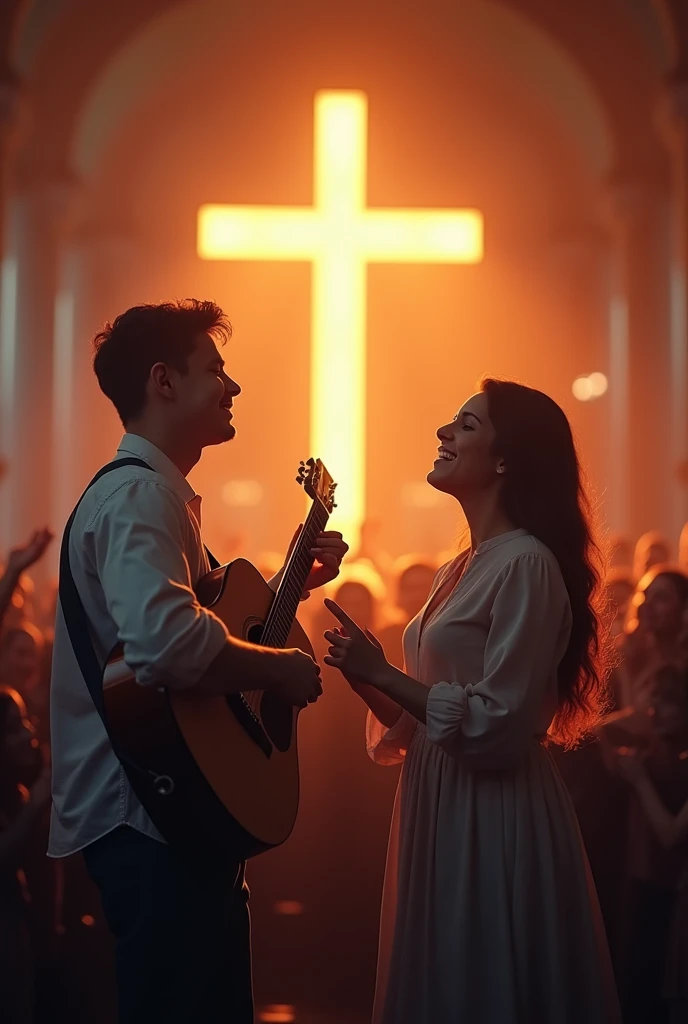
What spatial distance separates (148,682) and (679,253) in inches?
356

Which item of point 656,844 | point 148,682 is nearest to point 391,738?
point 148,682

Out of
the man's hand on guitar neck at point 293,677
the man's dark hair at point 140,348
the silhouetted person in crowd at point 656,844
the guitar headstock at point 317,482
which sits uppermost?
the man's dark hair at point 140,348

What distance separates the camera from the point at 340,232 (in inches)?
352

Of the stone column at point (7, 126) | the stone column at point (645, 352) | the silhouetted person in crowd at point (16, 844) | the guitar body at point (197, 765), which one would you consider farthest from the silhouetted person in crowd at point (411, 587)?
the stone column at point (645, 352)

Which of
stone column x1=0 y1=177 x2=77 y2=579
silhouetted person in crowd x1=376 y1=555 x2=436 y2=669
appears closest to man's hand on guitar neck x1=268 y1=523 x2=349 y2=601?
silhouetted person in crowd x1=376 y1=555 x2=436 y2=669

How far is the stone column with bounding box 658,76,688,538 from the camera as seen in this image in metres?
10.1

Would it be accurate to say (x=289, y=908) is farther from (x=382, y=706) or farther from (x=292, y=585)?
(x=292, y=585)

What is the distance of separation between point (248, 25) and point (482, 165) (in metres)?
4.58

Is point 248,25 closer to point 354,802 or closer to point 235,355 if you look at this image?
point 235,355

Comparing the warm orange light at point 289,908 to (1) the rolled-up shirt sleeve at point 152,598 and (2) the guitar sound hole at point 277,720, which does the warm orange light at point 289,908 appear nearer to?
(2) the guitar sound hole at point 277,720

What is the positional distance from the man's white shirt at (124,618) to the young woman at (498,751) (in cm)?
57

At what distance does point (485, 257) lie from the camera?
18.2 m

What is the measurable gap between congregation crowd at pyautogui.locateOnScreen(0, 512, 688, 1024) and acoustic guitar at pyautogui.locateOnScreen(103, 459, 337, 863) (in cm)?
104

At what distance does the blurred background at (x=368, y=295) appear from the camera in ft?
16.8
